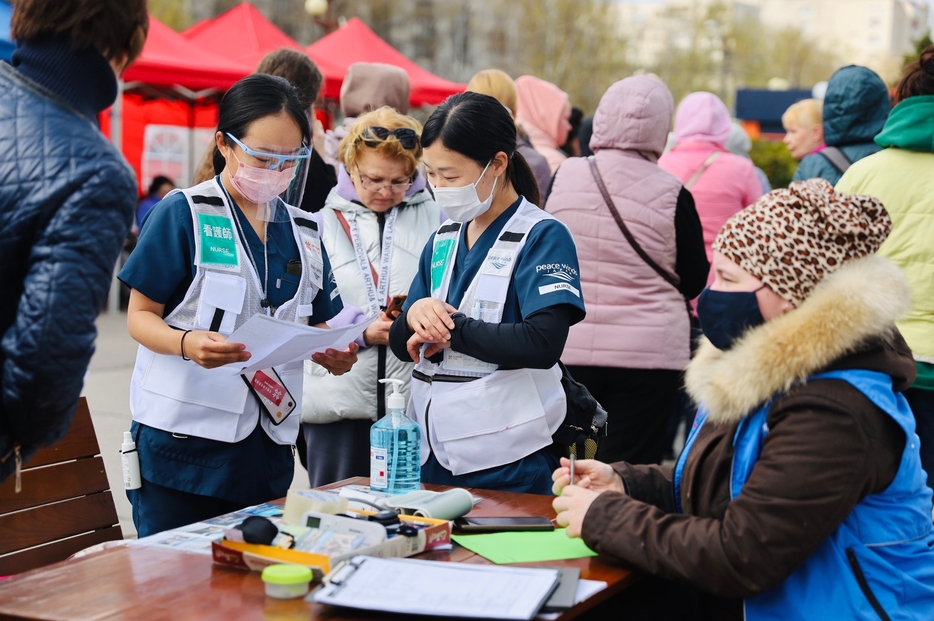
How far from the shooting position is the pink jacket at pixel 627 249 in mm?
4004

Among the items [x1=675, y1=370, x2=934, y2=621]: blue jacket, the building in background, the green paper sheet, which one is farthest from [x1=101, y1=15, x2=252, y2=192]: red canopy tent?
the building in background

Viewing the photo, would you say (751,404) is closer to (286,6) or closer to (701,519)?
(701,519)

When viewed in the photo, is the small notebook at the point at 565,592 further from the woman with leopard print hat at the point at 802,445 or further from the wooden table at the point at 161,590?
the woman with leopard print hat at the point at 802,445

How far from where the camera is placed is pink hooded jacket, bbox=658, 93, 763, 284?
16.8 ft

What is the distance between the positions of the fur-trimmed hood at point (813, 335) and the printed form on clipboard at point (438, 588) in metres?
0.51

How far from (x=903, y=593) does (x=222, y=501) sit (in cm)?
167

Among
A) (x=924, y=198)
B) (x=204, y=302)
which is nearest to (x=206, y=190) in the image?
(x=204, y=302)

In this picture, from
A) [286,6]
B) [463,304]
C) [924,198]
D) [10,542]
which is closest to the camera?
[10,542]

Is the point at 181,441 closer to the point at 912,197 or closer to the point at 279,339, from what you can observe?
the point at 279,339

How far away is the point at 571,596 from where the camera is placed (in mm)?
1749

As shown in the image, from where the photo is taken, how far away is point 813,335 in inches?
74.0

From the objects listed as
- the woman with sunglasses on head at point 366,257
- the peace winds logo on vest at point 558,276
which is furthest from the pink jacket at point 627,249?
the peace winds logo on vest at point 558,276

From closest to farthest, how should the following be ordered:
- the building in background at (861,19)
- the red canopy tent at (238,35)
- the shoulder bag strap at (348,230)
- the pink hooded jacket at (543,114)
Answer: the shoulder bag strap at (348,230)
the pink hooded jacket at (543,114)
the red canopy tent at (238,35)
the building in background at (861,19)

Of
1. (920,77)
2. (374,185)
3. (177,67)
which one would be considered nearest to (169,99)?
(177,67)
